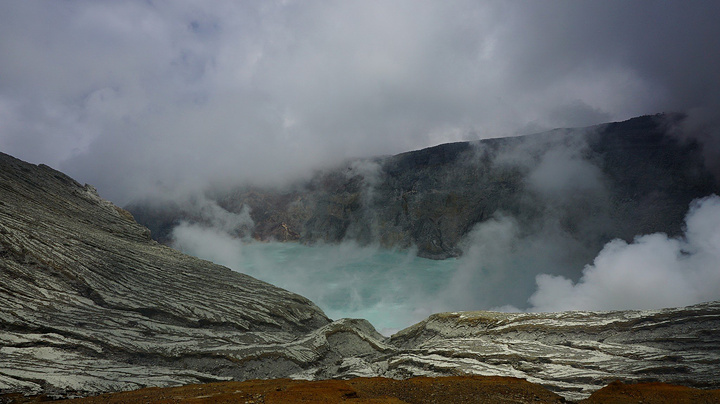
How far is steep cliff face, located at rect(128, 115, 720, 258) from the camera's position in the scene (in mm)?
53500

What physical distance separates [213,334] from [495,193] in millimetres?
58926

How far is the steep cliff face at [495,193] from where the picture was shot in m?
53.5

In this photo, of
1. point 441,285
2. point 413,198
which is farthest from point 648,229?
point 413,198

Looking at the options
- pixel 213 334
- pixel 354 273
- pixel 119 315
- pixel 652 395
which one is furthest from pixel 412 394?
pixel 354 273

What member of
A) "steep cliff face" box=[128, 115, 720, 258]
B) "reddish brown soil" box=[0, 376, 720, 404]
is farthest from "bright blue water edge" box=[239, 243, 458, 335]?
"reddish brown soil" box=[0, 376, 720, 404]

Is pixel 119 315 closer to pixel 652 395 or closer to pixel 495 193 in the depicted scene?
pixel 652 395

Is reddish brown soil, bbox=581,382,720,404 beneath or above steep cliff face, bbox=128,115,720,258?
beneath

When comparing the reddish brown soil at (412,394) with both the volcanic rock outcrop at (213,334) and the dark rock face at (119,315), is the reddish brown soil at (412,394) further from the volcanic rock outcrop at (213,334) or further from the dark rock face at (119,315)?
the dark rock face at (119,315)

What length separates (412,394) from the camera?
10.6m

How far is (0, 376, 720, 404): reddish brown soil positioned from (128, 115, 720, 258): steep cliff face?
54.9 meters

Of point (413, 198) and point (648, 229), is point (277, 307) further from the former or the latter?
point (648, 229)

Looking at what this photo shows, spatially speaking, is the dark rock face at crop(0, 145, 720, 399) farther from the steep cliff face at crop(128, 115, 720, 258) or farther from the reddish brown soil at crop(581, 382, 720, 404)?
the steep cliff face at crop(128, 115, 720, 258)

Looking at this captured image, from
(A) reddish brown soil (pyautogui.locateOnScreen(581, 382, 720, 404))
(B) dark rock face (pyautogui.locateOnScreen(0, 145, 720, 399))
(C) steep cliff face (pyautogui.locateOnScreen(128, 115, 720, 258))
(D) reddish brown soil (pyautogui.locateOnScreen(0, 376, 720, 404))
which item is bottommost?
(D) reddish brown soil (pyautogui.locateOnScreen(0, 376, 720, 404))

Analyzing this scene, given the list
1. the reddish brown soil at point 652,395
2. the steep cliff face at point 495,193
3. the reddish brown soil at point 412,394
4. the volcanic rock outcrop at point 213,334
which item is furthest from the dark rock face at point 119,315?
the steep cliff face at point 495,193
